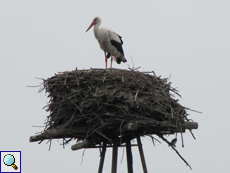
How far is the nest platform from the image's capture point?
6582 mm

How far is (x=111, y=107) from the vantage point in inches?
Answer: 264

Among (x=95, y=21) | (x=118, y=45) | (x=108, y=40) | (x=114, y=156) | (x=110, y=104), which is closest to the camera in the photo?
(x=110, y=104)

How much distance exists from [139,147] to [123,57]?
372 centimetres

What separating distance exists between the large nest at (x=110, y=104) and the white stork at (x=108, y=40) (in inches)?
103

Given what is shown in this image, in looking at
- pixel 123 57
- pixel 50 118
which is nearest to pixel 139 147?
pixel 50 118

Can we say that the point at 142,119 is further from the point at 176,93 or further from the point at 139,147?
the point at 176,93

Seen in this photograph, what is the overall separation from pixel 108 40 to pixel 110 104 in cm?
347

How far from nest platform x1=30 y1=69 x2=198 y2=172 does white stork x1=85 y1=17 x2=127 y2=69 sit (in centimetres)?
262

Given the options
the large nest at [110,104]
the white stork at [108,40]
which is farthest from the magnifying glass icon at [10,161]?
the white stork at [108,40]

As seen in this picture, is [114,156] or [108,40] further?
[108,40]

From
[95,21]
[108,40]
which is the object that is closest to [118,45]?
[108,40]

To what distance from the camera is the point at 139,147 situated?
695 cm

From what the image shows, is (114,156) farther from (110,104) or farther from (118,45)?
(118,45)

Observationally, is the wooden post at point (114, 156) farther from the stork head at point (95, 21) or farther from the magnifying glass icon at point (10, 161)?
the stork head at point (95, 21)
